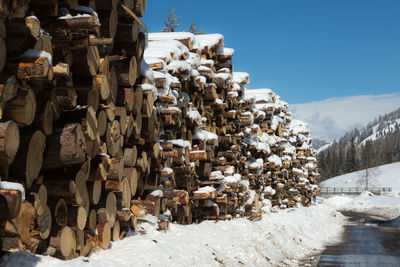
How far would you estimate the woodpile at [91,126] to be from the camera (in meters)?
3.51

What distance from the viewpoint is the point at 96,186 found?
4.93 meters

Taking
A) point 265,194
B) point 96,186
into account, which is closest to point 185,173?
point 96,186

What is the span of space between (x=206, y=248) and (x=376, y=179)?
333 ft

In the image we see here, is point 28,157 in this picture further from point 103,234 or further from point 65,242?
point 103,234

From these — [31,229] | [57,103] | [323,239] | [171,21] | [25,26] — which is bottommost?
[323,239]

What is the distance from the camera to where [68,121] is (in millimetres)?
4266

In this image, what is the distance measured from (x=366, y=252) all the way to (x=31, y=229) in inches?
456

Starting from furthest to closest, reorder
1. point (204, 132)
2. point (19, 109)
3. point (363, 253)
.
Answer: point (363, 253) → point (204, 132) → point (19, 109)

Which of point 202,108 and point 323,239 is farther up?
point 202,108

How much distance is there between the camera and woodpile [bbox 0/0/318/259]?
3514 mm

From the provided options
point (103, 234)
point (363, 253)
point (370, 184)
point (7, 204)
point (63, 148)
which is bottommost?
point (363, 253)

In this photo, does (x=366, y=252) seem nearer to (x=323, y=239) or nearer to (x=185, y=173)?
(x=323, y=239)

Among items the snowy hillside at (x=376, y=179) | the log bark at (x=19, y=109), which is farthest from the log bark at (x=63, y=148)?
the snowy hillside at (x=376, y=179)

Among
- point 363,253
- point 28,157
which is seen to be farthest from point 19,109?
point 363,253
